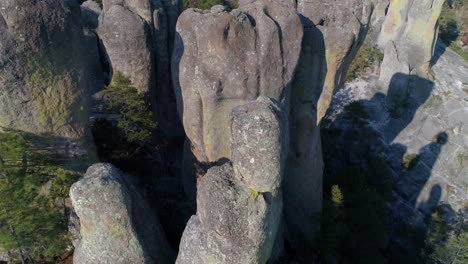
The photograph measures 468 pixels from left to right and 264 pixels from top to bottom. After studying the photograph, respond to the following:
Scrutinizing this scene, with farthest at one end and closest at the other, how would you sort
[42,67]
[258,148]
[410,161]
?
[410,161], [42,67], [258,148]

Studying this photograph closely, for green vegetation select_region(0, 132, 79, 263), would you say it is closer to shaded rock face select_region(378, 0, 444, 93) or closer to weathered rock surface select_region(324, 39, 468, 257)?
weathered rock surface select_region(324, 39, 468, 257)

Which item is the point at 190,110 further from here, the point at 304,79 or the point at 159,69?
the point at 159,69

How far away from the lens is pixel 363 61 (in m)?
32.2

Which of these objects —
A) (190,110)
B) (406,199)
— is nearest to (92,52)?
(190,110)

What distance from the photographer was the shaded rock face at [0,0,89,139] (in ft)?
31.8

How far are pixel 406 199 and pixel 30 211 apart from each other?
21157 mm

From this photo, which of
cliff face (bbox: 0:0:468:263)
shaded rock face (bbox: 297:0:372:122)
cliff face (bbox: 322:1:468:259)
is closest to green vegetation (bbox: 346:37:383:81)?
cliff face (bbox: 322:1:468:259)

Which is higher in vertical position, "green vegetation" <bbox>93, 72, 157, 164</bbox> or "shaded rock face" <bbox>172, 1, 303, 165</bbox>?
"shaded rock face" <bbox>172, 1, 303, 165</bbox>

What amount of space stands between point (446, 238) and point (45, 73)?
21.0m

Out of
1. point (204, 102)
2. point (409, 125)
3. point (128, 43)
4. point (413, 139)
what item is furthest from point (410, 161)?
point (128, 43)

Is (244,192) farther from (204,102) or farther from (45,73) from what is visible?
(45,73)

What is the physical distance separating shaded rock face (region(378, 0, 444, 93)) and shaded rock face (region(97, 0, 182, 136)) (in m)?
17.6

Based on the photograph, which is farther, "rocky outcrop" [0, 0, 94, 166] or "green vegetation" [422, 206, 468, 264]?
"green vegetation" [422, 206, 468, 264]

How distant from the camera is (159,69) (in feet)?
58.0
